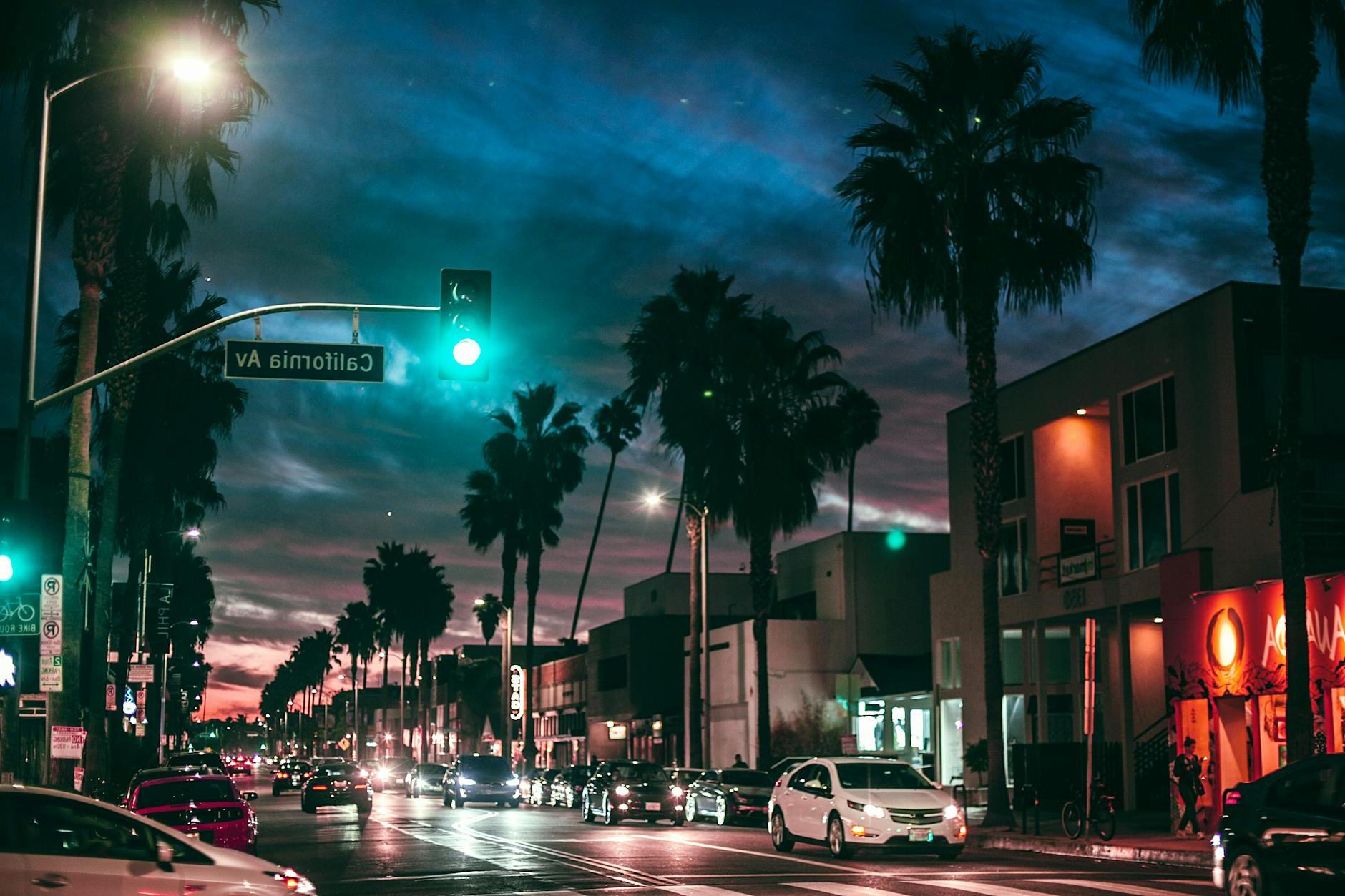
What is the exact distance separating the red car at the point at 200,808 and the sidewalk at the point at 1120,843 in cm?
1282

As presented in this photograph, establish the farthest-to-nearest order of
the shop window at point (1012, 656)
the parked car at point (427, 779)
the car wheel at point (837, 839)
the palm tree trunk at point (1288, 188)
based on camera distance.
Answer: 1. the parked car at point (427, 779)
2. the shop window at point (1012, 656)
3. the car wheel at point (837, 839)
4. the palm tree trunk at point (1288, 188)

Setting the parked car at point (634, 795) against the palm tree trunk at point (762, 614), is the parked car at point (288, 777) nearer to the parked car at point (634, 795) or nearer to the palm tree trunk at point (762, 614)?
the palm tree trunk at point (762, 614)

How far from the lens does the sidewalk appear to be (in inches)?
894

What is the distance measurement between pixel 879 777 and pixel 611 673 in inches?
1998

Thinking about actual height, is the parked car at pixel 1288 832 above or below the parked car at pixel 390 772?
above

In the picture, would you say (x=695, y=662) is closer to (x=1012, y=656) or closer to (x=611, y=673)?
(x=1012, y=656)

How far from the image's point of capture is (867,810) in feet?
73.5

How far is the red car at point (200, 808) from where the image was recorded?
60.7 ft

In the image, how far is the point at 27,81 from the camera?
2480cm

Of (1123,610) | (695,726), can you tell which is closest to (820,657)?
(695,726)

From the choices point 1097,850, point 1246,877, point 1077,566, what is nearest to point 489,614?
point 1077,566

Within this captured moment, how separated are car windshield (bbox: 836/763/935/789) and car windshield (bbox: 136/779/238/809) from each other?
9.28 meters

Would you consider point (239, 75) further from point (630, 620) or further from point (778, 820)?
point (630, 620)

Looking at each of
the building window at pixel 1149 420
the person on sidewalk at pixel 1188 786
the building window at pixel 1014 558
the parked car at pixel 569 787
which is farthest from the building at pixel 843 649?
the person on sidewalk at pixel 1188 786
